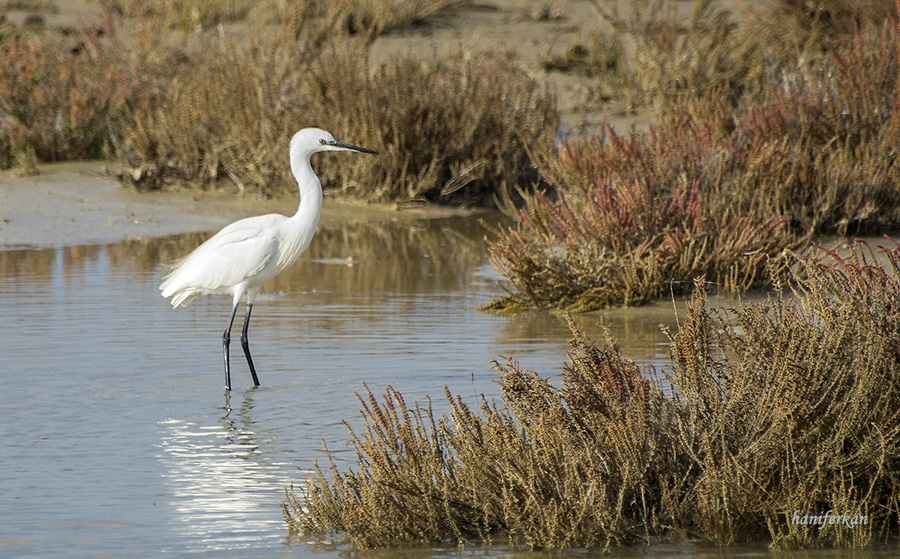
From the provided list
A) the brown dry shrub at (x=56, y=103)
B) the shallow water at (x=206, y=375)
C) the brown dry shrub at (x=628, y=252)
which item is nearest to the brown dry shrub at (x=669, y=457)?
the shallow water at (x=206, y=375)

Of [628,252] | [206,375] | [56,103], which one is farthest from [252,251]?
[56,103]

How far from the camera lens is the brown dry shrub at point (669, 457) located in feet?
11.7

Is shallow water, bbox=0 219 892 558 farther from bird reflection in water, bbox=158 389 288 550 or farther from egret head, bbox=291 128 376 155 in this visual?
egret head, bbox=291 128 376 155

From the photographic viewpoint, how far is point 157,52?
1439 cm

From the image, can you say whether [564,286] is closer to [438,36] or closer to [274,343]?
Result: [274,343]

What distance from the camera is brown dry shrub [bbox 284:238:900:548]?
3555 millimetres

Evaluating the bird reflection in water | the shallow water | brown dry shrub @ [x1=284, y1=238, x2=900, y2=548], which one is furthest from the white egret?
brown dry shrub @ [x1=284, y1=238, x2=900, y2=548]

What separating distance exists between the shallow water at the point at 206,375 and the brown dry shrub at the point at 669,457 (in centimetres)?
11

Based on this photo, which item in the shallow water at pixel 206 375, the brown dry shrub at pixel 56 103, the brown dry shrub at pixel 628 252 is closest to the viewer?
the shallow water at pixel 206 375

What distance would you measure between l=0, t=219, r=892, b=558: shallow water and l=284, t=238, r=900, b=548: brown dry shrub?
11 centimetres

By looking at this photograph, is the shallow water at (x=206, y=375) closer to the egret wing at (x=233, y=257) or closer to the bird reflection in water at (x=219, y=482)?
the bird reflection in water at (x=219, y=482)

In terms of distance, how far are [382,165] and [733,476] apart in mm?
8453

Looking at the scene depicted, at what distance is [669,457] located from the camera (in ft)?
12.1

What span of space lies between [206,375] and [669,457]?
134 inches
